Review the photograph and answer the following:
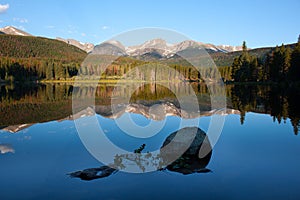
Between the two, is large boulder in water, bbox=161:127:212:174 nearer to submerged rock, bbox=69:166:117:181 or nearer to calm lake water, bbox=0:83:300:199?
calm lake water, bbox=0:83:300:199

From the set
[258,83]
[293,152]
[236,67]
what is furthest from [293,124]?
[236,67]

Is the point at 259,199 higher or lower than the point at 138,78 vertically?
lower

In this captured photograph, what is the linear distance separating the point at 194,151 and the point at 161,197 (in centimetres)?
392

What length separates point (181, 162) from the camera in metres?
11.6

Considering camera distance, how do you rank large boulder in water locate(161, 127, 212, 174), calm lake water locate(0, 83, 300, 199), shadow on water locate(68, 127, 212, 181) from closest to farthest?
calm lake water locate(0, 83, 300, 199) < shadow on water locate(68, 127, 212, 181) < large boulder in water locate(161, 127, 212, 174)

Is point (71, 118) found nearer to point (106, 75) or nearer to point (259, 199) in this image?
point (259, 199)

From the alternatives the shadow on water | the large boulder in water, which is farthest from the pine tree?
the shadow on water

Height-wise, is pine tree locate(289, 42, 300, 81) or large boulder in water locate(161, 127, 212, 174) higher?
pine tree locate(289, 42, 300, 81)

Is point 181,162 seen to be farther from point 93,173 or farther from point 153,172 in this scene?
point 93,173

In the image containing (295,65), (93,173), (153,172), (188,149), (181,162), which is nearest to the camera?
(93,173)

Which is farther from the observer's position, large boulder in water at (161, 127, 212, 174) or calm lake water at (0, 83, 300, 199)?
large boulder in water at (161, 127, 212, 174)

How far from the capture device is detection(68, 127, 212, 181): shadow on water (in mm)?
10528

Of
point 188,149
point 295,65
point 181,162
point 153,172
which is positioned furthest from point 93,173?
point 295,65

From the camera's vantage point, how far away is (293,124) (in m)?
20.7
